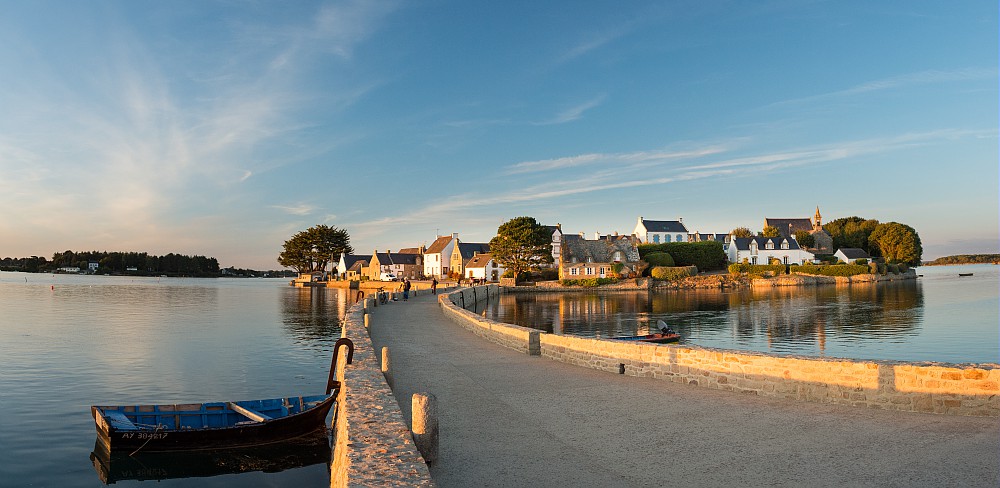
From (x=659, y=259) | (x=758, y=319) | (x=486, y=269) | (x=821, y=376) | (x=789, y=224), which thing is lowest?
(x=758, y=319)

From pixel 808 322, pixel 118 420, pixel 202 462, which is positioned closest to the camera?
pixel 202 462

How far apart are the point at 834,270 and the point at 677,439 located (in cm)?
9552

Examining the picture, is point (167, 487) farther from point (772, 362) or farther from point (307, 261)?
point (307, 261)

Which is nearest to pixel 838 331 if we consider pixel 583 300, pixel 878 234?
pixel 583 300

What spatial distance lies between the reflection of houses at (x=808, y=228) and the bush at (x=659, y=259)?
111 feet

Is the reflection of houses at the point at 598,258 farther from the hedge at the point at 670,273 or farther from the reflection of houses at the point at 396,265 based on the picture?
the reflection of houses at the point at 396,265

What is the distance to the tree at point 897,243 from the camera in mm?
109312

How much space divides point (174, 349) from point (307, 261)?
109058mm

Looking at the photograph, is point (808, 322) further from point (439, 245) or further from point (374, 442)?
point (439, 245)

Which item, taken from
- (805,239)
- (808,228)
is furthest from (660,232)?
(808,228)

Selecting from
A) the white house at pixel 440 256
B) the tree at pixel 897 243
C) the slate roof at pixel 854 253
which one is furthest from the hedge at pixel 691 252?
the tree at pixel 897 243

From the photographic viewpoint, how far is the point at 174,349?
1172 inches

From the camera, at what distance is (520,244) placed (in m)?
85.4

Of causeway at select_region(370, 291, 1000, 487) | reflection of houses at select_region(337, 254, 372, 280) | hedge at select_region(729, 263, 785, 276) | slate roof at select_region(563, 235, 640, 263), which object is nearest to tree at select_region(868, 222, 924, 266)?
hedge at select_region(729, 263, 785, 276)
